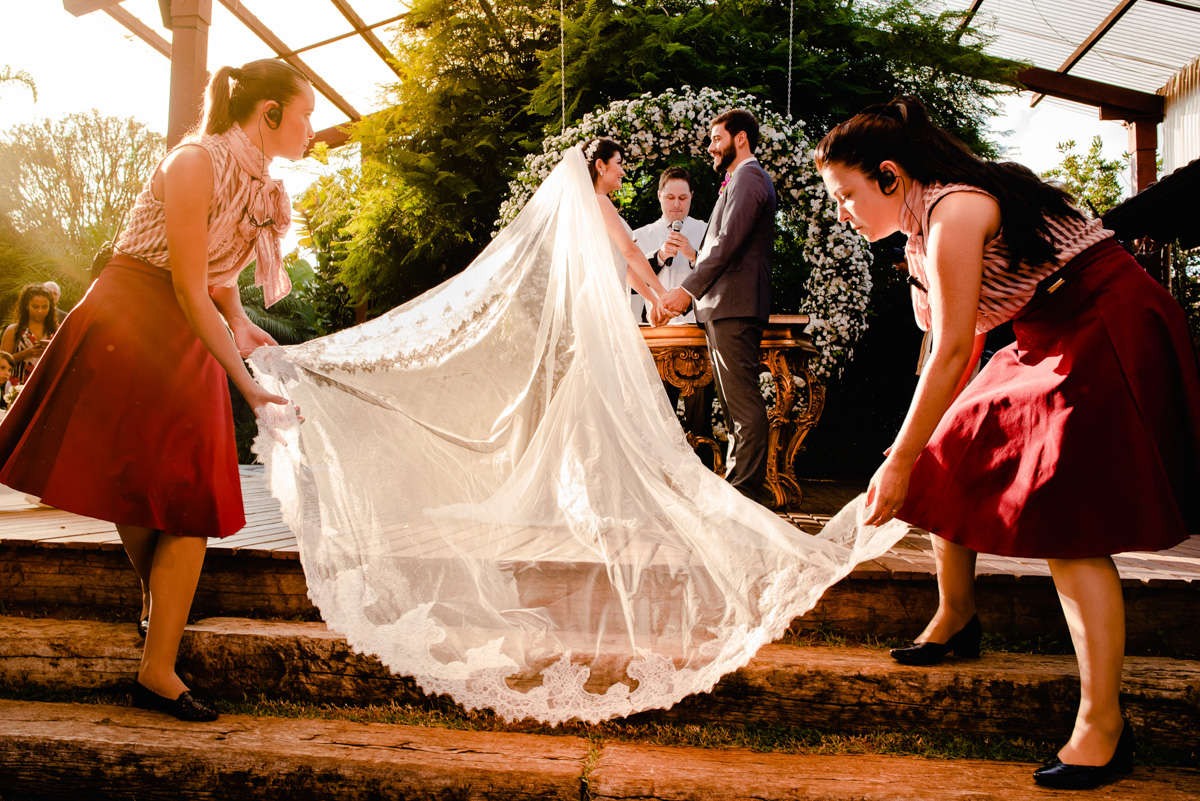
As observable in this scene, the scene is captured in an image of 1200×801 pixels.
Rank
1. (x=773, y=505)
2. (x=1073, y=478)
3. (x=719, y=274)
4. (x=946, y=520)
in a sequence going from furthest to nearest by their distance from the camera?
1. (x=773, y=505)
2. (x=719, y=274)
3. (x=946, y=520)
4. (x=1073, y=478)

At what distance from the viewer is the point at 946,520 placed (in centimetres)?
181

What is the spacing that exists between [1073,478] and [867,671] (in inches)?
29.6

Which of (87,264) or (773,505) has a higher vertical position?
(87,264)

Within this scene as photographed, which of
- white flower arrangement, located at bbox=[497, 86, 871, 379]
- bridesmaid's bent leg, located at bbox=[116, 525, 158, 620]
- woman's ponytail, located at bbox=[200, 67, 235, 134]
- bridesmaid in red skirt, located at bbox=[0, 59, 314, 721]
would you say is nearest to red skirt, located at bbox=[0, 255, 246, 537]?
bridesmaid in red skirt, located at bbox=[0, 59, 314, 721]

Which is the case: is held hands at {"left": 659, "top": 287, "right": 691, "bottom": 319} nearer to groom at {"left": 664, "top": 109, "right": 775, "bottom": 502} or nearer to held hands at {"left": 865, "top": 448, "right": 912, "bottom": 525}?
groom at {"left": 664, "top": 109, "right": 775, "bottom": 502}

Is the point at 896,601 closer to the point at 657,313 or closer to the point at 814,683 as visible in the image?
the point at 814,683

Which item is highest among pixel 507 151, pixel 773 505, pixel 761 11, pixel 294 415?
pixel 761 11

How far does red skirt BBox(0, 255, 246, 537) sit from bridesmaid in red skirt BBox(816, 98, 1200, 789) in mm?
1702

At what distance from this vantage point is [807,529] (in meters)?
3.43

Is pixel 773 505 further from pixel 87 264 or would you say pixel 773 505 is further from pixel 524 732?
pixel 87 264

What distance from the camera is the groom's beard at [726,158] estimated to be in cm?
393

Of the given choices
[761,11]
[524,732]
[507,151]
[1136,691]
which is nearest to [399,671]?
[524,732]

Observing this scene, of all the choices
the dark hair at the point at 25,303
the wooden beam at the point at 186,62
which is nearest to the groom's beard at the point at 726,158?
the wooden beam at the point at 186,62

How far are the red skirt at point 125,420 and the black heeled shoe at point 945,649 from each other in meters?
1.84
